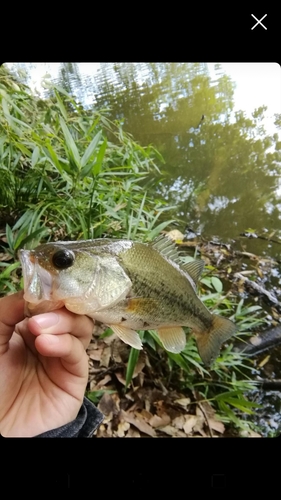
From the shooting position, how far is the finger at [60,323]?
0.42m

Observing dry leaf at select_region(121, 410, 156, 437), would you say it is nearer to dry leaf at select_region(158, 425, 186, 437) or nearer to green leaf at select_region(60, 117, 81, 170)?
dry leaf at select_region(158, 425, 186, 437)

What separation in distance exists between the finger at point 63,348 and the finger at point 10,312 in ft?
0.21

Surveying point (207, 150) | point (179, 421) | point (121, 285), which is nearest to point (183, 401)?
point (179, 421)

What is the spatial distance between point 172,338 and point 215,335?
0.36 ft

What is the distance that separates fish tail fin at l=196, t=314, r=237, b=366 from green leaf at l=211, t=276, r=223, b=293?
0.81ft

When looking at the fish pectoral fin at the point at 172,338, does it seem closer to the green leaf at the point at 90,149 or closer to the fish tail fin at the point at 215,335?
the fish tail fin at the point at 215,335

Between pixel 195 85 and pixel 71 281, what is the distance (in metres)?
0.61

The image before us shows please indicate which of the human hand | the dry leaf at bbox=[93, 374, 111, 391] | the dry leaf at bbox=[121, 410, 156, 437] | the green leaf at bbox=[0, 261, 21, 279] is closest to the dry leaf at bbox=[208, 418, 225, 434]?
the dry leaf at bbox=[121, 410, 156, 437]

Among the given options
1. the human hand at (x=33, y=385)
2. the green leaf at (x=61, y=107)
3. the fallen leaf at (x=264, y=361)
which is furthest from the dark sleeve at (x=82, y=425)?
the green leaf at (x=61, y=107)

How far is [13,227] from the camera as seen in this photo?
0.84 metres

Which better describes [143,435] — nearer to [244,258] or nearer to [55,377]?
[55,377]

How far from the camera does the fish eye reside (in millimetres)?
410

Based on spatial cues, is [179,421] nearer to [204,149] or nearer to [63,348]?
[63,348]
